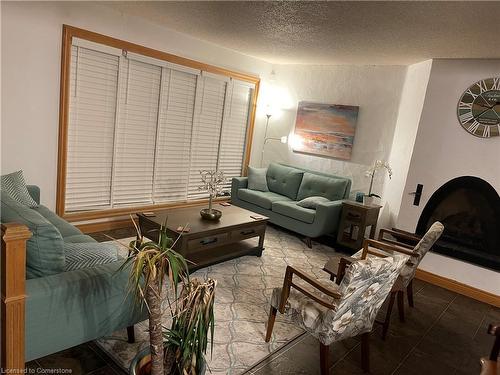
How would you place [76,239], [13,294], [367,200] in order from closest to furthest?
1. [13,294]
2. [76,239]
3. [367,200]

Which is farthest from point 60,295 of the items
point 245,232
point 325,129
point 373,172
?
point 325,129

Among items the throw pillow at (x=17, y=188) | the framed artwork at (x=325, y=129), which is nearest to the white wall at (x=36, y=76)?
the throw pillow at (x=17, y=188)

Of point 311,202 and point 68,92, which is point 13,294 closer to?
point 68,92

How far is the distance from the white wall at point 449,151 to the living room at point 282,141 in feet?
0.05

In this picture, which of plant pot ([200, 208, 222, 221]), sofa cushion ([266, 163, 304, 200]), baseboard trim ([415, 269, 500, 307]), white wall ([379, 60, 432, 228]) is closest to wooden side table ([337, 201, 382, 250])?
white wall ([379, 60, 432, 228])

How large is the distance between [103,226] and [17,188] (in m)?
1.46

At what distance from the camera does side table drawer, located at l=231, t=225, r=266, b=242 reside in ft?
12.3

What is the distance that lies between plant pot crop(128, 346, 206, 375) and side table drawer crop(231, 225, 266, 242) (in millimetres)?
1986

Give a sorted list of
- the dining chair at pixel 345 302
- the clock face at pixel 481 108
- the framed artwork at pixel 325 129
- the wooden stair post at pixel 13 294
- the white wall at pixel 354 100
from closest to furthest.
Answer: the wooden stair post at pixel 13 294 < the dining chair at pixel 345 302 < the clock face at pixel 481 108 < the white wall at pixel 354 100 < the framed artwork at pixel 325 129

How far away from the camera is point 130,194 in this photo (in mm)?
4656

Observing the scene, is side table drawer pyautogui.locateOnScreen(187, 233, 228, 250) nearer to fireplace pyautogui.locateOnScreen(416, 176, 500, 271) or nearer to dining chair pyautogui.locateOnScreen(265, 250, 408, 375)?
dining chair pyautogui.locateOnScreen(265, 250, 408, 375)

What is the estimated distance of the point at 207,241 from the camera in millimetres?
3475

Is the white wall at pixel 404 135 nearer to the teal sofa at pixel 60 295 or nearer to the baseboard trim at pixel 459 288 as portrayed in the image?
the baseboard trim at pixel 459 288

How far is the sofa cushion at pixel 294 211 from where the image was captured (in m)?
4.62
